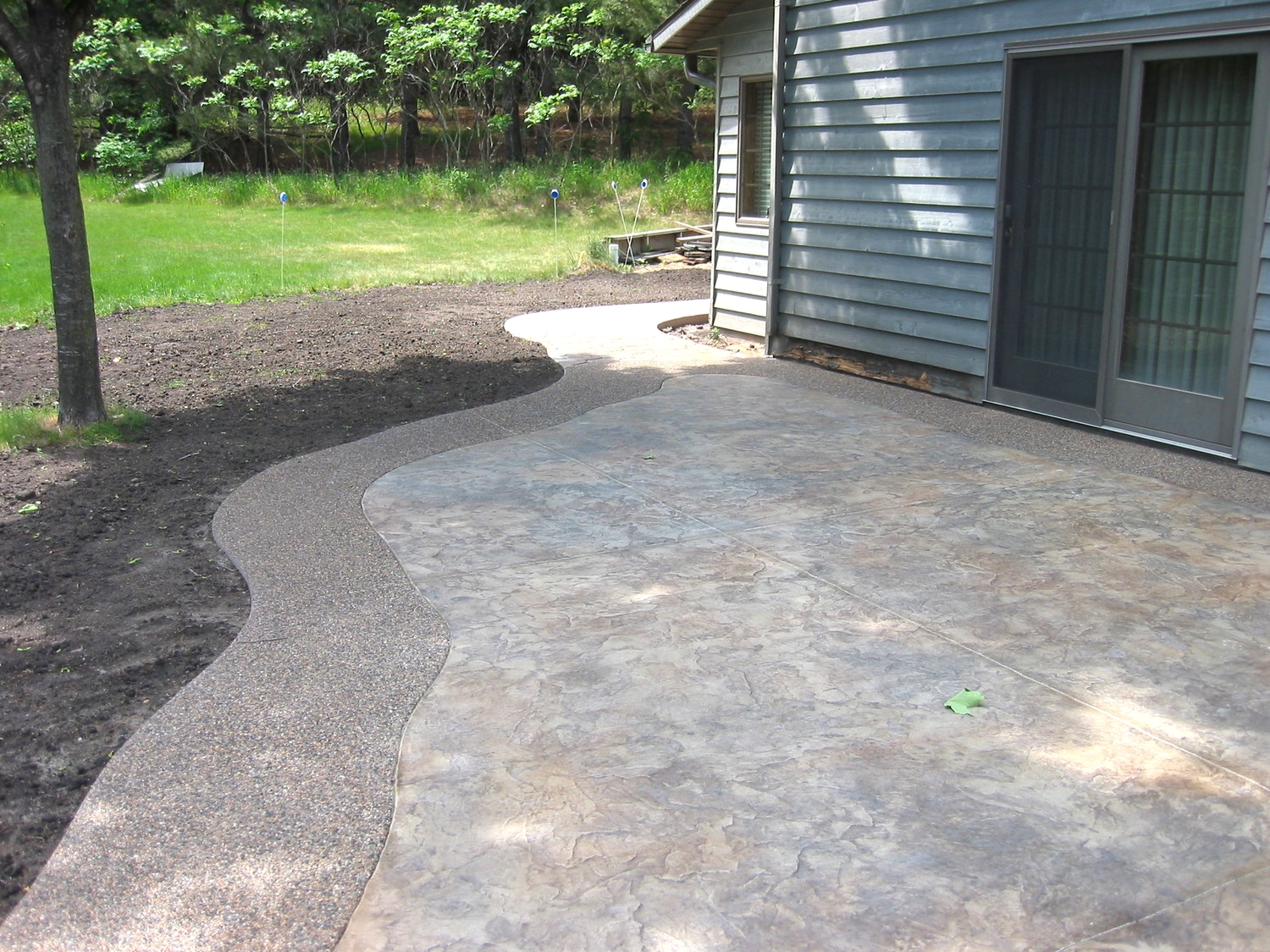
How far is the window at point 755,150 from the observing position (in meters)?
9.75

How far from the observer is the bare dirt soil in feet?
11.6

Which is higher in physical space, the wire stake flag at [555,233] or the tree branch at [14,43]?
the tree branch at [14,43]

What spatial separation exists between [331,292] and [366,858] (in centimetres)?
1155

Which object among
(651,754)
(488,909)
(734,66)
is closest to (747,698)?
(651,754)

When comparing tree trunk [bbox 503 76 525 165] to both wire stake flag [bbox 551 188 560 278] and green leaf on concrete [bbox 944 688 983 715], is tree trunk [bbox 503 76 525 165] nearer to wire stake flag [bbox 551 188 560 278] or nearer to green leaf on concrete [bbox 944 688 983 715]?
wire stake flag [bbox 551 188 560 278]

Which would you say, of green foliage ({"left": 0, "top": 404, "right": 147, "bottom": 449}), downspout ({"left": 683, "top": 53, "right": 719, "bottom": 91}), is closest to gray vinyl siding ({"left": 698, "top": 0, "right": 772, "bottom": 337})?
downspout ({"left": 683, "top": 53, "right": 719, "bottom": 91})

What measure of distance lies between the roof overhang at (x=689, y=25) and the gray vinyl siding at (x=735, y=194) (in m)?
0.09

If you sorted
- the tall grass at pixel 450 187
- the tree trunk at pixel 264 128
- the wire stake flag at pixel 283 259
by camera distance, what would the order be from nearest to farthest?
1. the wire stake flag at pixel 283 259
2. the tall grass at pixel 450 187
3. the tree trunk at pixel 264 128

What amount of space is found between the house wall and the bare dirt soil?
2.34 m

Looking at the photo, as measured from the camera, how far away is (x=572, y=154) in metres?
28.9

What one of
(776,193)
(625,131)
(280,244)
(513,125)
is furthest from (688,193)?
(776,193)

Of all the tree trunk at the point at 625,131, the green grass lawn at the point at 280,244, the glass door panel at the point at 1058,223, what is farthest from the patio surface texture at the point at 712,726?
the tree trunk at the point at 625,131

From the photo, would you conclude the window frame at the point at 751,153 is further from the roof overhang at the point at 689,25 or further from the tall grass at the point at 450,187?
the tall grass at the point at 450,187

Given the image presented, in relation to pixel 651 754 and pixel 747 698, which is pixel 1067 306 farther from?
pixel 651 754
